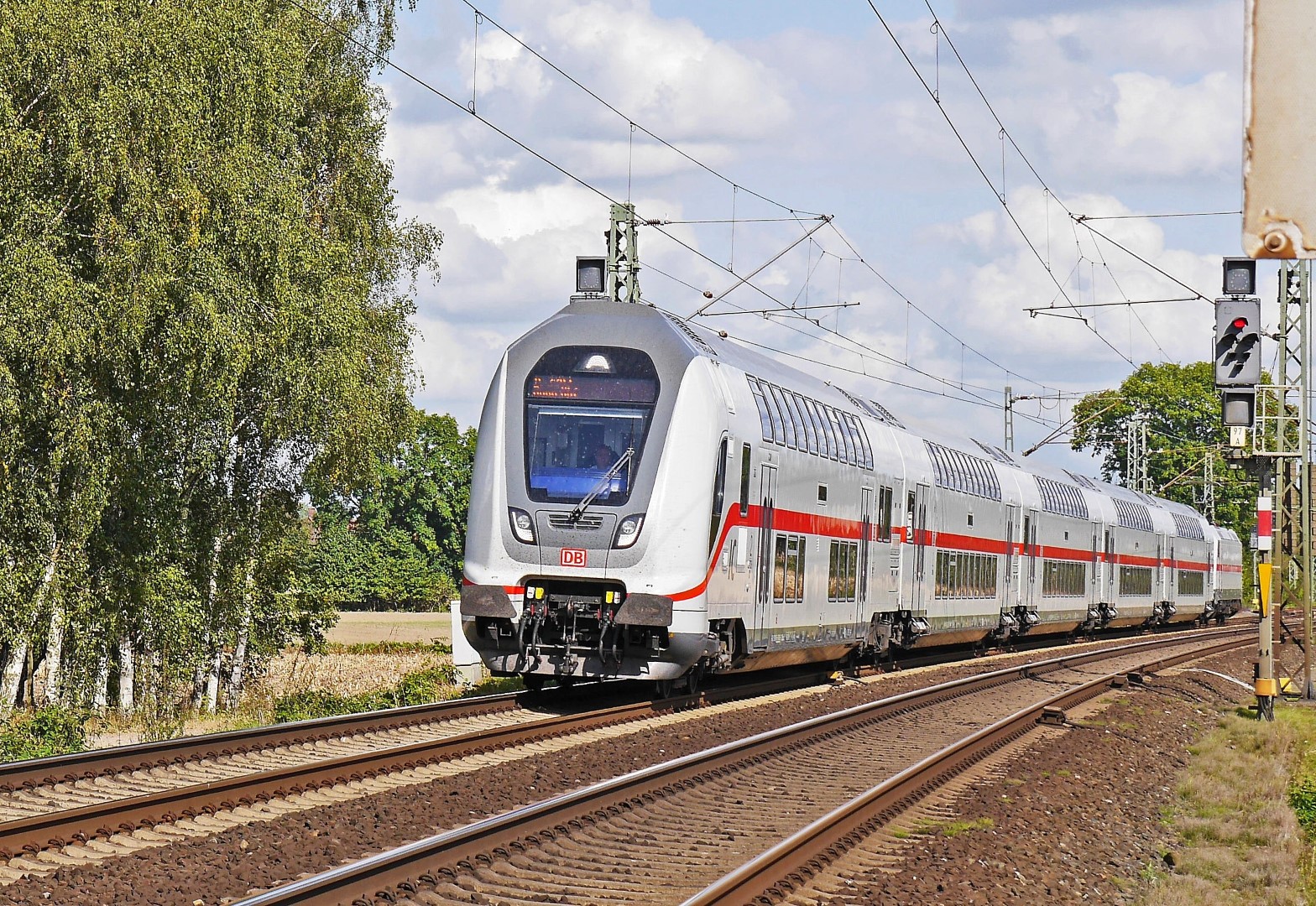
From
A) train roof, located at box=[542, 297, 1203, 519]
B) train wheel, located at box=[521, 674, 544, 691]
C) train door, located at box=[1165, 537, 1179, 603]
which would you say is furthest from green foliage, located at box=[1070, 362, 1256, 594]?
train wheel, located at box=[521, 674, 544, 691]

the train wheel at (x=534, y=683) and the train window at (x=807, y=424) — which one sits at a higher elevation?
the train window at (x=807, y=424)

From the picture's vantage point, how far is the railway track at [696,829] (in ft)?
25.7

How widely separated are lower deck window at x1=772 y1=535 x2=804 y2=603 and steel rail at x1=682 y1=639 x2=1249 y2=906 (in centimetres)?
330

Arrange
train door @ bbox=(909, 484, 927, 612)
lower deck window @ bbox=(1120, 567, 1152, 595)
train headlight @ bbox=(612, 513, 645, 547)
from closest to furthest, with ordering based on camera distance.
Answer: train headlight @ bbox=(612, 513, 645, 547), train door @ bbox=(909, 484, 927, 612), lower deck window @ bbox=(1120, 567, 1152, 595)

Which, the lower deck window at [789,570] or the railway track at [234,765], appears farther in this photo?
the lower deck window at [789,570]

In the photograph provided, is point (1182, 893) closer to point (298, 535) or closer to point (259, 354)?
point (259, 354)

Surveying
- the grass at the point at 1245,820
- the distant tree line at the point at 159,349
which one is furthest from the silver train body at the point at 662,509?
the distant tree line at the point at 159,349

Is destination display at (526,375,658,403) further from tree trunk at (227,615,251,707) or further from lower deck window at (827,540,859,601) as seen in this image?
tree trunk at (227,615,251,707)

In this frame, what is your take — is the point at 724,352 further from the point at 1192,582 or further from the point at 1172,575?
the point at 1192,582

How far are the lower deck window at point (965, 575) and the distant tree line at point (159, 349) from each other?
1007 centimetres

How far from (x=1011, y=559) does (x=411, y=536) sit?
61.4 m

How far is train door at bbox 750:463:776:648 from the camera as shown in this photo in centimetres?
1823

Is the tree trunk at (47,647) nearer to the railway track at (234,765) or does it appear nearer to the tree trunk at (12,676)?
the tree trunk at (12,676)

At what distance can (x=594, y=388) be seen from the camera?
16422mm
